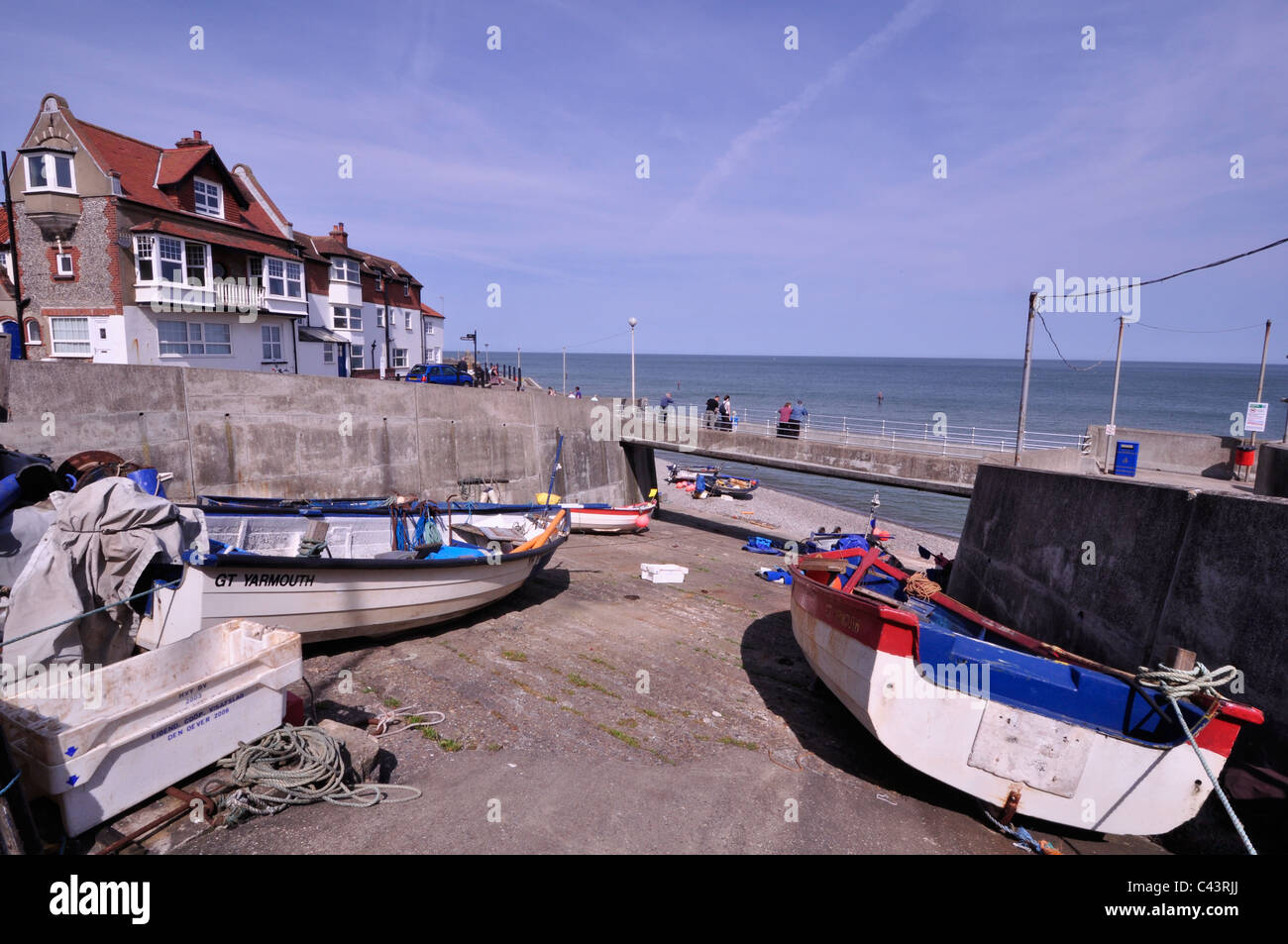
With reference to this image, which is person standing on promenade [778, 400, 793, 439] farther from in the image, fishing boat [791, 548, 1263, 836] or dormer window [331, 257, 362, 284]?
dormer window [331, 257, 362, 284]

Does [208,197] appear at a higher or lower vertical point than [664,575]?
higher

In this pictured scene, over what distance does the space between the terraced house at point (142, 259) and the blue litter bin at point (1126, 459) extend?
2753cm

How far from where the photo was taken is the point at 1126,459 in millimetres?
16547

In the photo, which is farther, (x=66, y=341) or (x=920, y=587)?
(x=66, y=341)

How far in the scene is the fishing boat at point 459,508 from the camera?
1174cm

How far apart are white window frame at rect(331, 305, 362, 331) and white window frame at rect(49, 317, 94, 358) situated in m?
12.8

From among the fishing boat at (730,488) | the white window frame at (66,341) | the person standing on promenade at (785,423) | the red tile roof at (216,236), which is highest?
the red tile roof at (216,236)

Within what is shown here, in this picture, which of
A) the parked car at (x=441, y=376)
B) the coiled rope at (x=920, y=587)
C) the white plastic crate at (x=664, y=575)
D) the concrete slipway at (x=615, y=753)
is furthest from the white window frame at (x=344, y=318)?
the coiled rope at (x=920, y=587)

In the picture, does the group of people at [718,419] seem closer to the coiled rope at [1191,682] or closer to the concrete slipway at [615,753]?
the concrete slipway at [615,753]

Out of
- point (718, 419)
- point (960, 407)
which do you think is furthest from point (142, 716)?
point (960, 407)

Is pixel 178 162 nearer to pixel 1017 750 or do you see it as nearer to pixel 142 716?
pixel 142 716

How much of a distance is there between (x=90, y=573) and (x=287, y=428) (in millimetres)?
9572

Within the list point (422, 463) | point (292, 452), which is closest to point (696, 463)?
point (422, 463)
